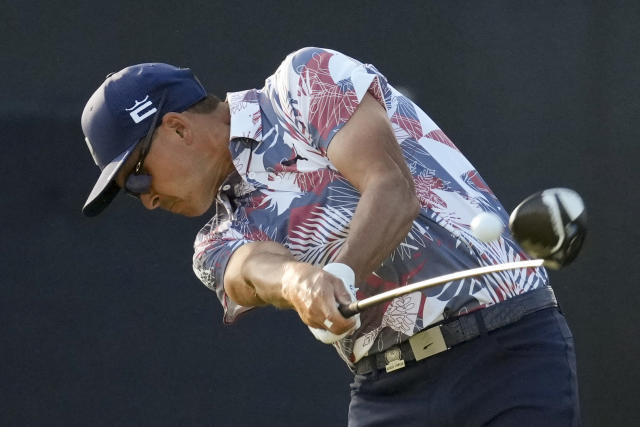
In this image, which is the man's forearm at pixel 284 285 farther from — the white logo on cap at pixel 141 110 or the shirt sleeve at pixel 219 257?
the white logo on cap at pixel 141 110

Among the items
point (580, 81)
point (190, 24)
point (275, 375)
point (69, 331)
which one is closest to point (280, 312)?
point (275, 375)

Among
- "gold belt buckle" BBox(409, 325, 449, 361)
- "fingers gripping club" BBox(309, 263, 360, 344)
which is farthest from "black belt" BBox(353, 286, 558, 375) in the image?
"fingers gripping club" BBox(309, 263, 360, 344)

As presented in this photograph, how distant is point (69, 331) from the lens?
3.72 meters

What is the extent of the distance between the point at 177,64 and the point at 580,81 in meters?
1.34

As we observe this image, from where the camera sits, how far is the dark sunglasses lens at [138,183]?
2.62 metres

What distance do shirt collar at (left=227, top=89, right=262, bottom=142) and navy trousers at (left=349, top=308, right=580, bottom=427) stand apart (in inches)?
24.0

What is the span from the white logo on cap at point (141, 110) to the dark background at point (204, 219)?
3.92 ft

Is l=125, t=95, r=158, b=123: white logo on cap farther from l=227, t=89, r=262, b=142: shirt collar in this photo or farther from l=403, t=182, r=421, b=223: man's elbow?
l=403, t=182, r=421, b=223: man's elbow

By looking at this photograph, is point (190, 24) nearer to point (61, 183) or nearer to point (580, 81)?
point (61, 183)

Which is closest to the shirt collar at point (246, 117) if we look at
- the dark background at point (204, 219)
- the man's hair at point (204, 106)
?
the man's hair at point (204, 106)

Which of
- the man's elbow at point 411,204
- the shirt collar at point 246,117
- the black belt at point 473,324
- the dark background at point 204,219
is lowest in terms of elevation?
the dark background at point 204,219

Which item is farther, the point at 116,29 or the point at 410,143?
the point at 116,29

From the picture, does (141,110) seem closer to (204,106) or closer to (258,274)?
(204,106)

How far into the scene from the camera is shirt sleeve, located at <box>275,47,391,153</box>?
2.29 metres
